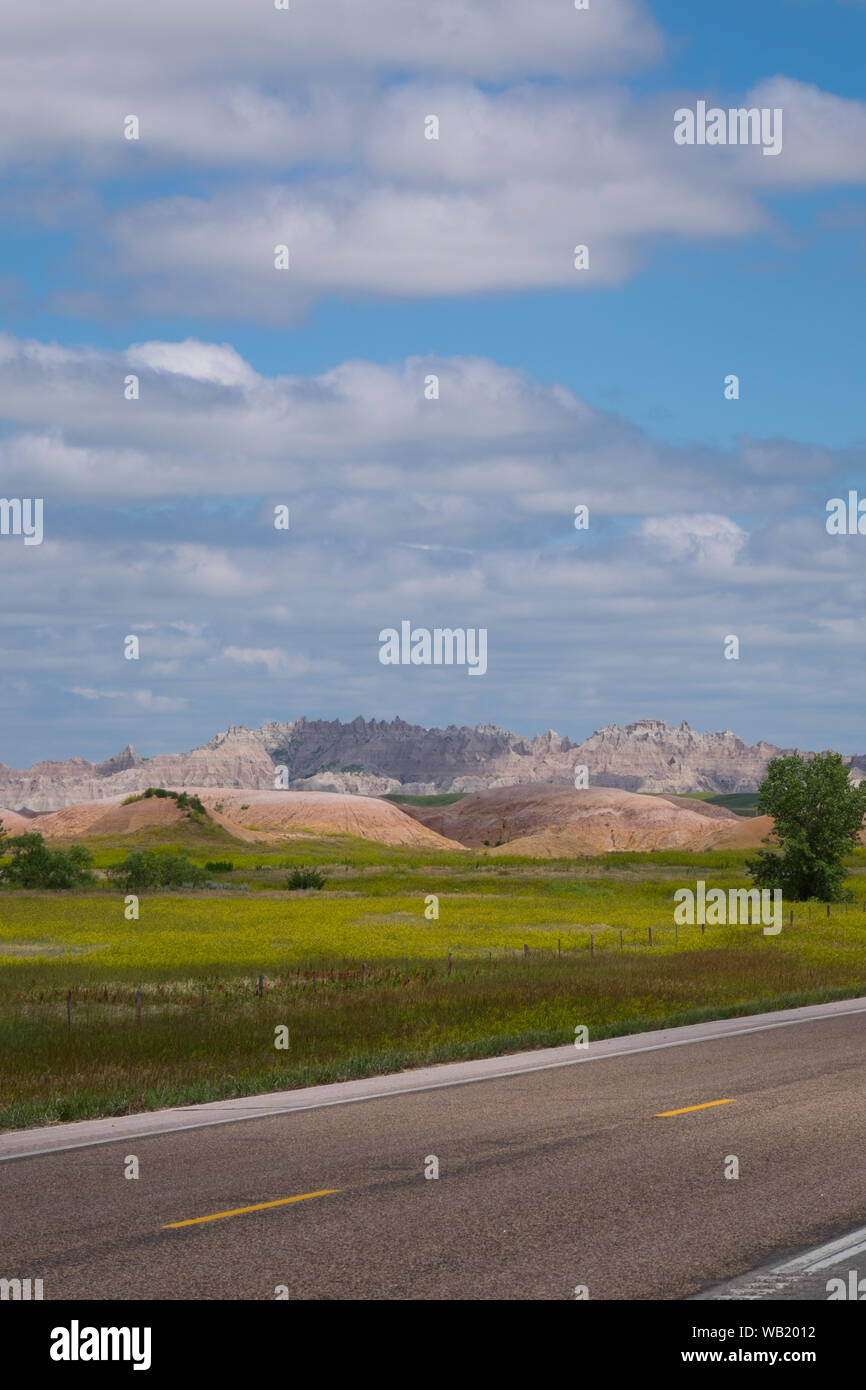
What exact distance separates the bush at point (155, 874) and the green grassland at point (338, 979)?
23.5ft

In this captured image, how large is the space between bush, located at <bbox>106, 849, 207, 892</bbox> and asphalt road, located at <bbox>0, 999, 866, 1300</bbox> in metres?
71.9

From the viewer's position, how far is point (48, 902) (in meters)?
74.1

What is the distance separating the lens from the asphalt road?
9281 mm

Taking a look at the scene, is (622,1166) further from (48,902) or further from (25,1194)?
(48,902)

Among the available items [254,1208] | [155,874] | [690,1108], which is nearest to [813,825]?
[155,874]

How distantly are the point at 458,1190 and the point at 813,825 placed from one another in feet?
212

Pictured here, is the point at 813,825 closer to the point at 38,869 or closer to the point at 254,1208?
the point at 38,869

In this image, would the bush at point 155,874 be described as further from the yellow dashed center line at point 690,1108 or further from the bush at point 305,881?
the yellow dashed center line at point 690,1108

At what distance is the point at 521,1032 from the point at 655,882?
210 ft

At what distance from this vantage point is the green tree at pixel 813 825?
72.6 metres

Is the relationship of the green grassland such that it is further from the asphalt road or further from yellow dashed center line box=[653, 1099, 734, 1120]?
yellow dashed center line box=[653, 1099, 734, 1120]

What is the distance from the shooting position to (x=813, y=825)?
73.1m

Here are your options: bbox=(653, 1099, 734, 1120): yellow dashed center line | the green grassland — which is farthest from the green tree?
bbox=(653, 1099, 734, 1120): yellow dashed center line

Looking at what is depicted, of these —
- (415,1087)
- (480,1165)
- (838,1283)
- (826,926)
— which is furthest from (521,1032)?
(826,926)
